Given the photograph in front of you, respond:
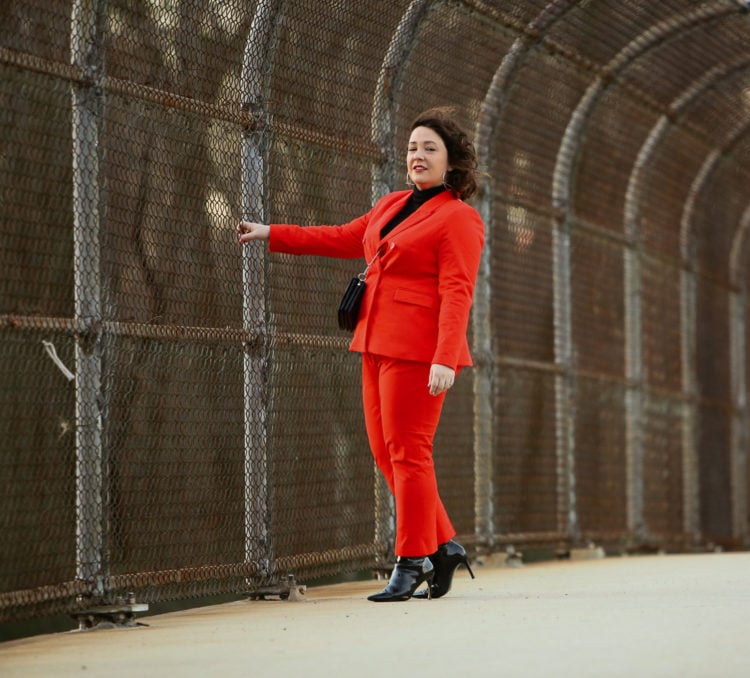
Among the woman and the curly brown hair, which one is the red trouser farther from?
the curly brown hair

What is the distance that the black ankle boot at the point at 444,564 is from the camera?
6879 mm

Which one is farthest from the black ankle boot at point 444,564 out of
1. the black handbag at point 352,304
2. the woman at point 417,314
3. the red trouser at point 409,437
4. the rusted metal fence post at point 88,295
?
the rusted metal fence post at point 88,295

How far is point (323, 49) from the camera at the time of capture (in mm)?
7918

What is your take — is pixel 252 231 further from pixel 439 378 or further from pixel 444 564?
pixel 444 564

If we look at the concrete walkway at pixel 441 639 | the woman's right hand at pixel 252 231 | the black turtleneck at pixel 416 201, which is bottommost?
the concrete walkway at pixel 441 639

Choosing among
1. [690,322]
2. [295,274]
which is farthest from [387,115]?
[690,322]

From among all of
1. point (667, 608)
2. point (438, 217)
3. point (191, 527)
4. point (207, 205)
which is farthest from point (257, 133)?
point (667, 608)

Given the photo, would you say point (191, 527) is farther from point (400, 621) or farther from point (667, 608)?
point (667, 608)

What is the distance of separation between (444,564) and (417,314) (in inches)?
40.4

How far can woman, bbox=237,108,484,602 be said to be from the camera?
260 inches

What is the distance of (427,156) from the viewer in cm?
676

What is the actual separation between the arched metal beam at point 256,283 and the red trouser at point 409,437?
2.43 ft

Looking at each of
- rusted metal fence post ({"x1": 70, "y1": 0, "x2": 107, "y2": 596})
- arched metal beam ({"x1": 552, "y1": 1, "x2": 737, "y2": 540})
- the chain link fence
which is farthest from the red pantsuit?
arched metal beam ({"x1": 552, "y1": 1, "x2": 737, "y2": 540})

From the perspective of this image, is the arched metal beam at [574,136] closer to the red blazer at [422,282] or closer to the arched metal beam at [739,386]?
the red blazer at [422,282]
